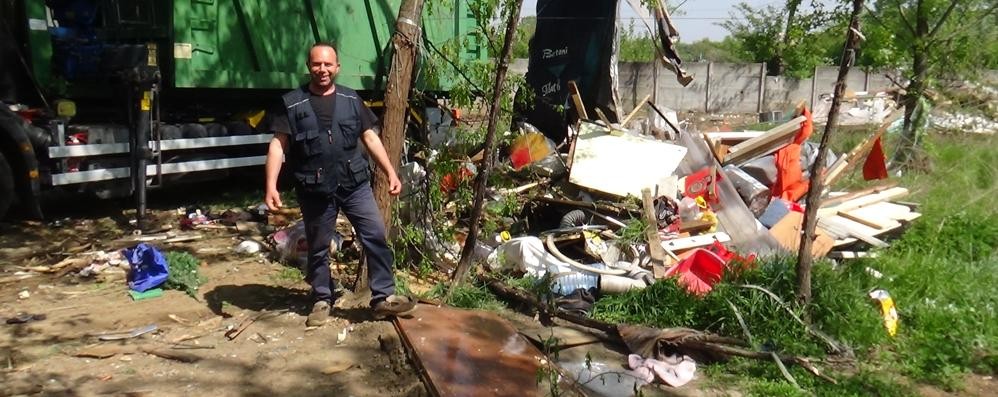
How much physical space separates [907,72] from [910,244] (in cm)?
488

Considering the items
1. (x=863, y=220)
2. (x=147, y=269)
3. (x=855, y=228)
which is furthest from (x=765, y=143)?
(x=147, y=269)

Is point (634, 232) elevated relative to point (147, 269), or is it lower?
elevated

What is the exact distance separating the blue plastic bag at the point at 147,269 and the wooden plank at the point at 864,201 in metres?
4.99

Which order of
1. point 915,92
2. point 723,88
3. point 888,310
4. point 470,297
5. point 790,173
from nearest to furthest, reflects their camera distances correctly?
1. point 888,310
2. point 470,297
3. point 790,173
4. point 915,92
5. point 723,88

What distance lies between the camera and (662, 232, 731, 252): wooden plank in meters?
5.96

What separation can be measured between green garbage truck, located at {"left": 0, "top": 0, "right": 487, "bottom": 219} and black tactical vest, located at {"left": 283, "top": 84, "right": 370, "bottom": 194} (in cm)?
115

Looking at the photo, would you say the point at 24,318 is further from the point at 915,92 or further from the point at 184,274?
the point at 915,92

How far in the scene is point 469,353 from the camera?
4121mm

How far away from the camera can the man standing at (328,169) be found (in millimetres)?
4250

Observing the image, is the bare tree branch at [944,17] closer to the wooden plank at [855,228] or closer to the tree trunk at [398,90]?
the wooden plank at [855,228]

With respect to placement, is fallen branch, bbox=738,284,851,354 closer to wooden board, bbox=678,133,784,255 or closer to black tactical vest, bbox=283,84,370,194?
wooden board, bbox=678,133,784,255

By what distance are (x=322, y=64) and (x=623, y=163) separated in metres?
3.31

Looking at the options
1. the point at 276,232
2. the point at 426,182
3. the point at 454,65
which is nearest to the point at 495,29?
the point at 454,65

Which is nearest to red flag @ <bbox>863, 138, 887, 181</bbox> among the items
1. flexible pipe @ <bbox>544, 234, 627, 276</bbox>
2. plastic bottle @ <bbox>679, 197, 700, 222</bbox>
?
plastic bottle @ <bbox>679, 197, 700, 222</bbox>
